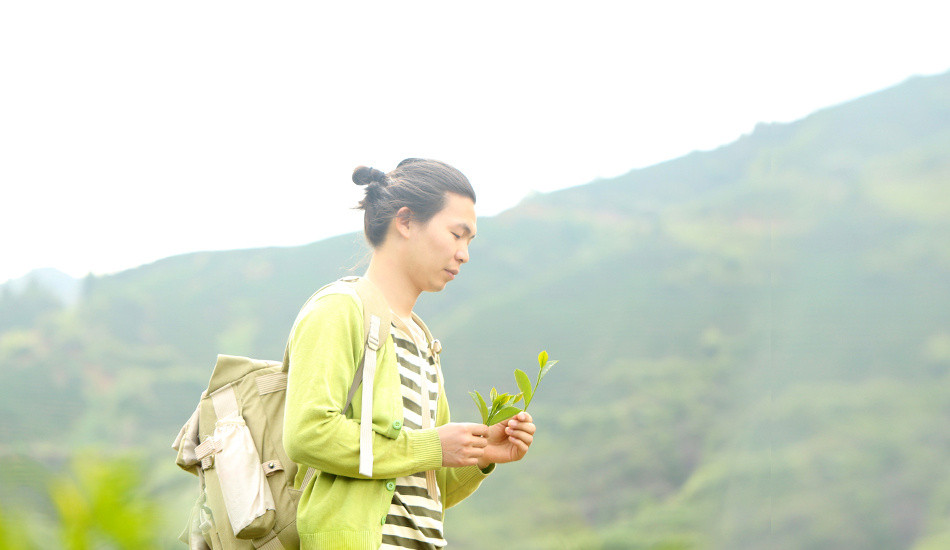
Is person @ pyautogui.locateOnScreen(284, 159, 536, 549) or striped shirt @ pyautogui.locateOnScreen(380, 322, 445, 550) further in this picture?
striped shirt @ pyautogui.locateOnScreen(380, 322, 445, 550)

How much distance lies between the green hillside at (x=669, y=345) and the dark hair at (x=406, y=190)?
14.7ft

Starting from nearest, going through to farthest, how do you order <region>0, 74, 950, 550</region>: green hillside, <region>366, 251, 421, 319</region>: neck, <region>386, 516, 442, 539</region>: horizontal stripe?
<region>386, 516, 442, 539</region>: horizontal stripe < <region>366, 251, 421, 319</region>: neck < <region>0, 74, 950, 550</region>: green hillside

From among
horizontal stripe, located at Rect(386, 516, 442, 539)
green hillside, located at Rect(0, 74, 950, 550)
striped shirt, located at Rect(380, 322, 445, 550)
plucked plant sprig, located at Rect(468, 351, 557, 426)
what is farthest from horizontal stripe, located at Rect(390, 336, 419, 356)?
green hillside, located at Rect(0, 74, 950, 550)

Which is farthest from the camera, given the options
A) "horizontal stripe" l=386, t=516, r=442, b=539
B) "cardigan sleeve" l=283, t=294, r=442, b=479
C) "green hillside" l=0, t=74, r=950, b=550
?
"green hillside" l=0, t=74, r=950, b=550

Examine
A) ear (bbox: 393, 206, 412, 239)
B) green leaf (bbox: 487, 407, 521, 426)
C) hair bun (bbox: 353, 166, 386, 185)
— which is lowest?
green leaf (bbox: 487, 407, 521, 426)

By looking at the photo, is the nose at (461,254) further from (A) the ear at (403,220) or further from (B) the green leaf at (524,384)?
(B) the green leaf at (524,384)

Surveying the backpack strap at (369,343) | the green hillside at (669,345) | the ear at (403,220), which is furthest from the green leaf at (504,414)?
the green hillside at (669,345)

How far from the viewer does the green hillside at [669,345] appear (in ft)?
20.8

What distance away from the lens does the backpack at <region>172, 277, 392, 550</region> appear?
1222 millimetres

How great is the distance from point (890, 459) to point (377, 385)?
21.3 feet

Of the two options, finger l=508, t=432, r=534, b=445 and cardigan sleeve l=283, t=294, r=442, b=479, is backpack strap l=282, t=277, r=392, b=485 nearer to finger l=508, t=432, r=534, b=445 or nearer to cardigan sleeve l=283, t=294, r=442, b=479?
cardigan sleeve l=283, t=294, r=442, b=479

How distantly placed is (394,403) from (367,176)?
1.40ft

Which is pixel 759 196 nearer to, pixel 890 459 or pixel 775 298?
pixel 775 298

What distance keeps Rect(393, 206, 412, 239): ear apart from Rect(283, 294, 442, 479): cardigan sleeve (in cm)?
19
